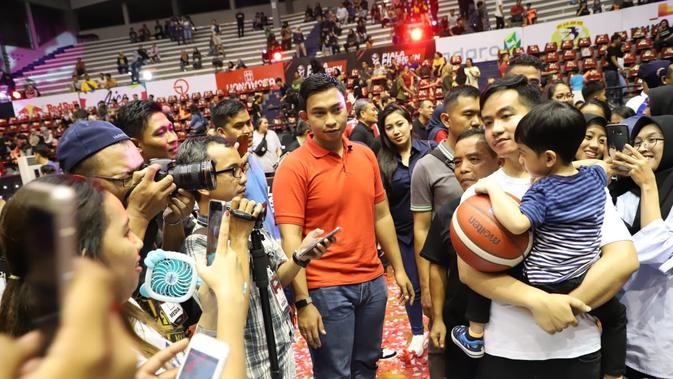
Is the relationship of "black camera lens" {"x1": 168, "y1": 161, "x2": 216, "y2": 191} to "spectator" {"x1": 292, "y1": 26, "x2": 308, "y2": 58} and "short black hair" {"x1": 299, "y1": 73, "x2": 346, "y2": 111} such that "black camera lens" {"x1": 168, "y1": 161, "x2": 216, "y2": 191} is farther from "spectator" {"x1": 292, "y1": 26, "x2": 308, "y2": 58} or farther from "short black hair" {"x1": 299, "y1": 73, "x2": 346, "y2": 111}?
"spectator" {"x1": 292, "y1": 26, "x2": 308, "y2": 58}

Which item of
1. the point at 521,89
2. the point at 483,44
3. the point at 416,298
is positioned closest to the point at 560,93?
the point at 416,298

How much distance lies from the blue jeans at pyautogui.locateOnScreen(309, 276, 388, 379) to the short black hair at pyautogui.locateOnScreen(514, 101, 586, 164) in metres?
1.04

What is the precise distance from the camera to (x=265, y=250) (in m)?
1.71

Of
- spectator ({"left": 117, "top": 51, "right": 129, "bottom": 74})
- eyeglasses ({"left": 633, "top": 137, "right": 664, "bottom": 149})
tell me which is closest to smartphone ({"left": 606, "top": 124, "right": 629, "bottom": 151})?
eyeglasses ({"left": 633, "top": 137, "right": 664, "bottom": 149})

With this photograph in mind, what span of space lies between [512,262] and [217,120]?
250 centimetres

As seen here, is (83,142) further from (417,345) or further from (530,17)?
(530,17)

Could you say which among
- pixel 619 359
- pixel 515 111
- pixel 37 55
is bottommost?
pixel 619 359

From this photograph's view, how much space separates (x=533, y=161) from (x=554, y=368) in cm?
66

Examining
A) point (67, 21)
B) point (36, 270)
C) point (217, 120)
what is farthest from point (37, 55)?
point (36, 270)

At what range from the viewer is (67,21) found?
2477 cm

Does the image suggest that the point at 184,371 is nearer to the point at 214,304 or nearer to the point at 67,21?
the point at 214,304

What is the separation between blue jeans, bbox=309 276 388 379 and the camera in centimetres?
204

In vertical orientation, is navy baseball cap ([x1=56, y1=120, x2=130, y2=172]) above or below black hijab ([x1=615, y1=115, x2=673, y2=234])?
above

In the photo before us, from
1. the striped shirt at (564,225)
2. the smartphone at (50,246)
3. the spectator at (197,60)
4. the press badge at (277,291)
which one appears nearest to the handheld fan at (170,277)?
the press badge at (277,291)
